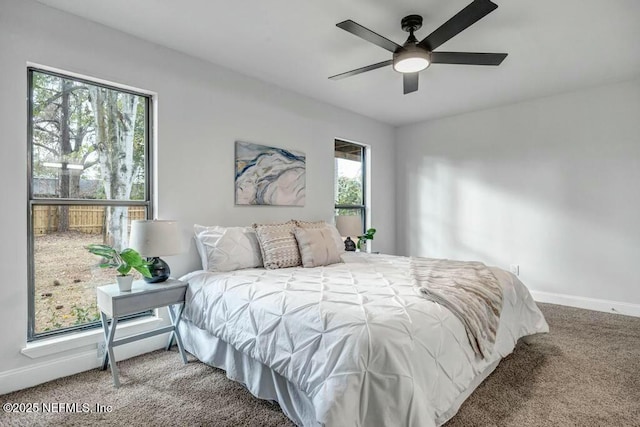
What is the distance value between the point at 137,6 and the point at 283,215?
7.48 feet

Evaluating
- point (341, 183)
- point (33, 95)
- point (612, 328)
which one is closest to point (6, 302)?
point (33, 95)

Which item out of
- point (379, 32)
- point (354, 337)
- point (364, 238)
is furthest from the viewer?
point (364, 238)

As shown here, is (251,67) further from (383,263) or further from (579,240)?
(579,240)

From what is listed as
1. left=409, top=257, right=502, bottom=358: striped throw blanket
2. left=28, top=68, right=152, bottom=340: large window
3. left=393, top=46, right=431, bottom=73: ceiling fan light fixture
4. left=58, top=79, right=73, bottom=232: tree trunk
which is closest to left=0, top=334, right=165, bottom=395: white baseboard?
left=28, top=68, right=152, bottom=340: large window

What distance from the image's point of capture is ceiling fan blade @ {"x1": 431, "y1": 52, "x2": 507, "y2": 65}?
7.51ft

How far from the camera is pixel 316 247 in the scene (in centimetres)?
300

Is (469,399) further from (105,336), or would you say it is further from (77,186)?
(77,186)

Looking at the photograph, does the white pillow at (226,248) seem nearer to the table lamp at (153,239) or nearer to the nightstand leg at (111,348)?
the table lamp at (153,239)

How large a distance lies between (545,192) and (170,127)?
439 cm

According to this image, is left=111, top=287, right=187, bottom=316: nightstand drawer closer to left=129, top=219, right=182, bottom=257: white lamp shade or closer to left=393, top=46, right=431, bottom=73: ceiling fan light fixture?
left=129, top=219, right=182, bottom=257: white lamp shade

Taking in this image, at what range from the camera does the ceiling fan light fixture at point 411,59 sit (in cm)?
229

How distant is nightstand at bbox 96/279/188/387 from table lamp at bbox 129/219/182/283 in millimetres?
165

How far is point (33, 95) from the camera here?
228 cm

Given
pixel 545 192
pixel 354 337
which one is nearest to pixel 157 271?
pixel 354 337
